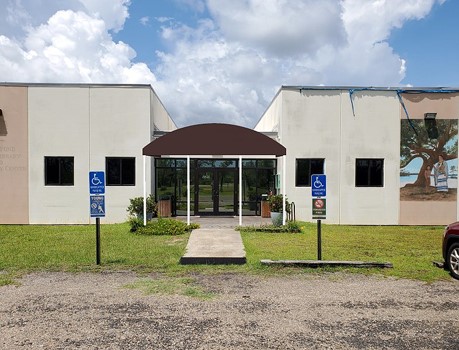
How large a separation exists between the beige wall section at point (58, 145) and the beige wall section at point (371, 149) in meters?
12.0

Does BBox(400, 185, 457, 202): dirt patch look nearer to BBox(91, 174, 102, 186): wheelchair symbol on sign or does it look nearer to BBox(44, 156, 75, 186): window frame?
BBox(91, 174, 102, 186): wheelchair symbol on sign

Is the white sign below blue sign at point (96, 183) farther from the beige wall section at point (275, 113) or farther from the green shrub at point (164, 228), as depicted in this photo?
the beige wall section at point (275, 113)

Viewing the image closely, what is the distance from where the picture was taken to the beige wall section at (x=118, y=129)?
16.9 m

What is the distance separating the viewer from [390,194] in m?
17.4

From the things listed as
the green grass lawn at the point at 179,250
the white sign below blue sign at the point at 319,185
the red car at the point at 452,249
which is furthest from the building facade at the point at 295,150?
the red car at the point at 452,249

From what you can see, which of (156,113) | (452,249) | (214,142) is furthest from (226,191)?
(452,249)

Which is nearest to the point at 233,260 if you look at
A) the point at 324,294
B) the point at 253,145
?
the point at 324,294

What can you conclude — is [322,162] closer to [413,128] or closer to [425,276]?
[413,128]

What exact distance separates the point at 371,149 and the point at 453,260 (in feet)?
34.9

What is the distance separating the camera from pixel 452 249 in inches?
295

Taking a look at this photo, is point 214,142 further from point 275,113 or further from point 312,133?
point 275,113

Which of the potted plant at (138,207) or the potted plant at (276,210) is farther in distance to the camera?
the potted plant at (138,207)

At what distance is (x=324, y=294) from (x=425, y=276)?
102 inches

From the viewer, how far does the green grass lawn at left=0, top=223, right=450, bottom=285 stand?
8047 millimetres
